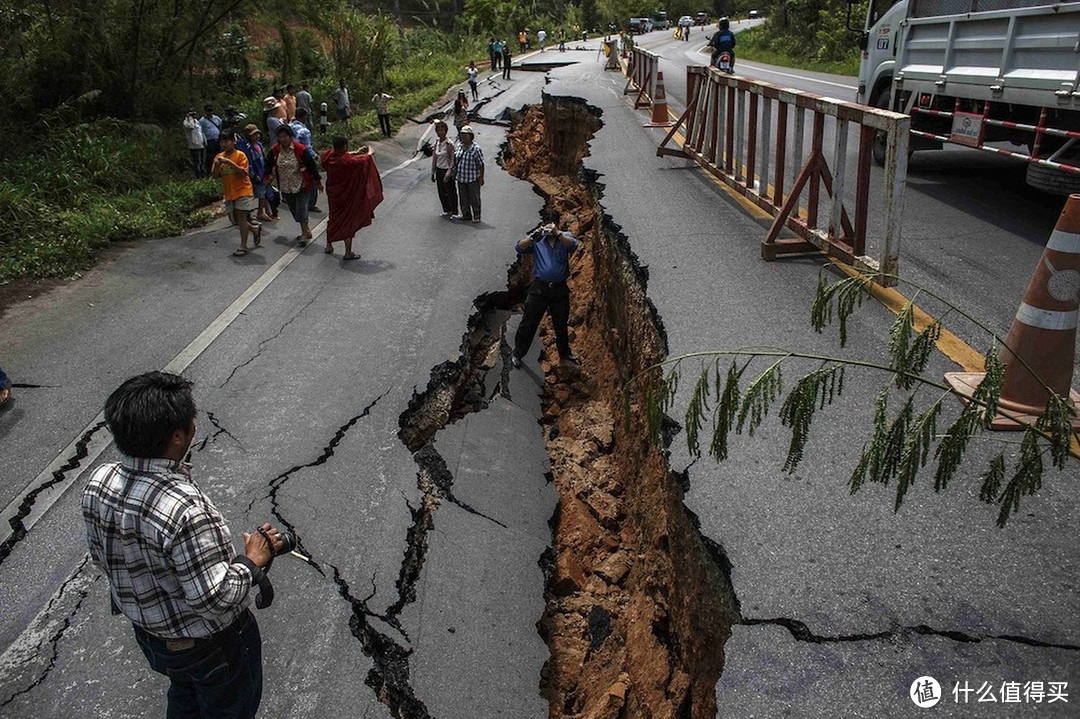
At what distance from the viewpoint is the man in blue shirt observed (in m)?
7.72

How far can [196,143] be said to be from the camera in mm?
14266

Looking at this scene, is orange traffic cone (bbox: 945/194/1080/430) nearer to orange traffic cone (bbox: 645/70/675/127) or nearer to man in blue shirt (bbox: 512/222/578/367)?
man in blue shirt (bbox: 512/222/578/367)

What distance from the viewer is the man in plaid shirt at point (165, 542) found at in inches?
96.6

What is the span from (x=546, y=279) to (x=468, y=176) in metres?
3.96

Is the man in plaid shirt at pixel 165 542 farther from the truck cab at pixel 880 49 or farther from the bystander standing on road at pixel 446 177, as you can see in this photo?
the truck cab at pixel 880 49

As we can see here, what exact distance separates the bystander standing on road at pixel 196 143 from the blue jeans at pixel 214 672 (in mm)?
13173

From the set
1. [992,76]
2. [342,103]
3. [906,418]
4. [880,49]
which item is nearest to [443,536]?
[906,418]

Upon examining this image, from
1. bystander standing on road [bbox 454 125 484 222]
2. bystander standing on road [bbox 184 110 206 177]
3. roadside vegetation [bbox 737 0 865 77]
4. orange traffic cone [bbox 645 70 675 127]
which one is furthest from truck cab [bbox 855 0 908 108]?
roadside vegetation [bbox 737 0 865 77]

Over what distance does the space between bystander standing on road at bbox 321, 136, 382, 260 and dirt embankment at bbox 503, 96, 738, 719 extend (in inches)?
99.3

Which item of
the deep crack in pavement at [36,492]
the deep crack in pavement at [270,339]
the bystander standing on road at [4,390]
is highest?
the bystander standing on road at [4,390]

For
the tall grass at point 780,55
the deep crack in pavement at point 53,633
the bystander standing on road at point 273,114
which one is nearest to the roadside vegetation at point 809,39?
the tall grass at point 780,55

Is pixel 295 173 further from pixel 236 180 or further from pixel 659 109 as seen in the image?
pixel 659 109

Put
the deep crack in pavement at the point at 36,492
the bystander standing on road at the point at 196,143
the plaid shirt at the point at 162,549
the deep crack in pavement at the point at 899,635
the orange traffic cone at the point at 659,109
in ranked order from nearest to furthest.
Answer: the plaid shirt at the point at 162,549, the deep crack in pavement at the point at 899,635, the deep crack in pavement at the point at 36,492, the bystander standing on road at the point at 196,143, the orange traffic cone at the point at 659,109

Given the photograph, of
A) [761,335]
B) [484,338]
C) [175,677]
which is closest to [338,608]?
[175,677]
